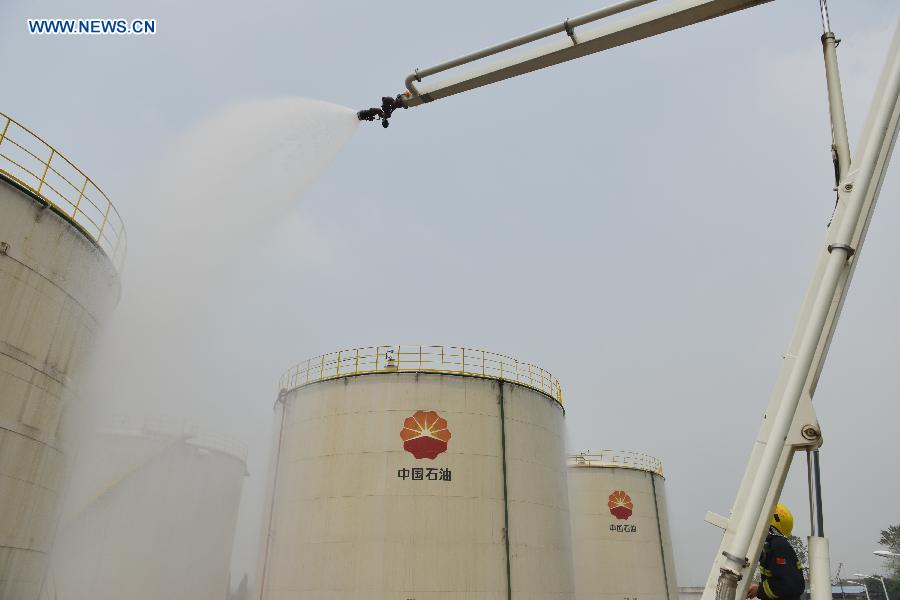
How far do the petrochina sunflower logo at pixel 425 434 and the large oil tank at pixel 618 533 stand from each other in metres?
17.1

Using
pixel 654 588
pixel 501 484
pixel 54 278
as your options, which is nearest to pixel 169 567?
pixel 501 484

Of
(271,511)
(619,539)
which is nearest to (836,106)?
(271,511)

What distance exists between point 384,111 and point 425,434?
951 centimetres

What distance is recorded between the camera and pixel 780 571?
5.99m

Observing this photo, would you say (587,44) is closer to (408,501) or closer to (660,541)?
(408,501)

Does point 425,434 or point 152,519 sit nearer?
point 425,434

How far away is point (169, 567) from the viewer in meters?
28.6

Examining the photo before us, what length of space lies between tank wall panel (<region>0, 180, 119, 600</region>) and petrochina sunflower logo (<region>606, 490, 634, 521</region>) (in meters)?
28.0

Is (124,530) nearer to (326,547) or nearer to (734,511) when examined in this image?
(326,547)

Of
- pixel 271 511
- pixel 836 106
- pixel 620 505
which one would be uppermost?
pixel 836 106

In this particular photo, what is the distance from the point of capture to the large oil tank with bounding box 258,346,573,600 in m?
17.0

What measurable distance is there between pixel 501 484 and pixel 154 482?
18.9 metres

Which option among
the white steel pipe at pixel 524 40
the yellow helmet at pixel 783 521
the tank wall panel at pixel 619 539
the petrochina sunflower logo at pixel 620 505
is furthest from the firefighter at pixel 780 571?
the petrochina sunflower logo at pixel 620 505

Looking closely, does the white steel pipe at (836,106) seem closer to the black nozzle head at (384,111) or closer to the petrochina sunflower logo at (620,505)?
the black nozzle head at (384,111)
